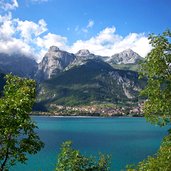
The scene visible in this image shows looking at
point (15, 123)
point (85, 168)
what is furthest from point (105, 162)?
point (15, 123)

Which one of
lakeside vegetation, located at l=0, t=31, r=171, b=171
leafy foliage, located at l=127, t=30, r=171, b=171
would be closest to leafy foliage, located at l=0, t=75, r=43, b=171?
lakeside vegetation, located at l=0, t=31, r=171, b=171

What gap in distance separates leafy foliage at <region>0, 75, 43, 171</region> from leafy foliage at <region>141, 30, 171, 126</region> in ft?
26.2

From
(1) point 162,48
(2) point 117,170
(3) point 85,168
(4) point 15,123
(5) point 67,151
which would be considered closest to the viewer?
(4) point 15,123

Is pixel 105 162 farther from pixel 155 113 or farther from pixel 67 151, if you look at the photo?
pixel 155 113

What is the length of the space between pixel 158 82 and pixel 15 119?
967 centimetres

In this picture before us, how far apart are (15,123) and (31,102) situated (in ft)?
7.26

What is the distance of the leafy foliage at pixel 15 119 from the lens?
20234 millimetres

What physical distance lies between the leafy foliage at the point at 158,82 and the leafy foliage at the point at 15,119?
7979 mm

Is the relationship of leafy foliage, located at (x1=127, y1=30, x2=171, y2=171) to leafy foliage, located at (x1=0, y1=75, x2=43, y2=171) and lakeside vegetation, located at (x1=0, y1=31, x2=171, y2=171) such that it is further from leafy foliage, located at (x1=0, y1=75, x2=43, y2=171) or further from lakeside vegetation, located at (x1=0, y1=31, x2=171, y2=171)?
leafy foliage, located at (x1=0, y1=75, x2=43, y2=171)

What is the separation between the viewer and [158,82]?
2244 centimetres

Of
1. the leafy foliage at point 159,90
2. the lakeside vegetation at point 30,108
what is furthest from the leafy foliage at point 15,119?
the leafy foliage at point 159,90

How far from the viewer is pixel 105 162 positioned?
5303 cm

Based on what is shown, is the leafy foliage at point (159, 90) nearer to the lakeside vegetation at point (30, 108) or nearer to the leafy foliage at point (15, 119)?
the lakeside vegetation at point (30, 108)

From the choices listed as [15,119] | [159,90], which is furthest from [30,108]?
[159,90]
